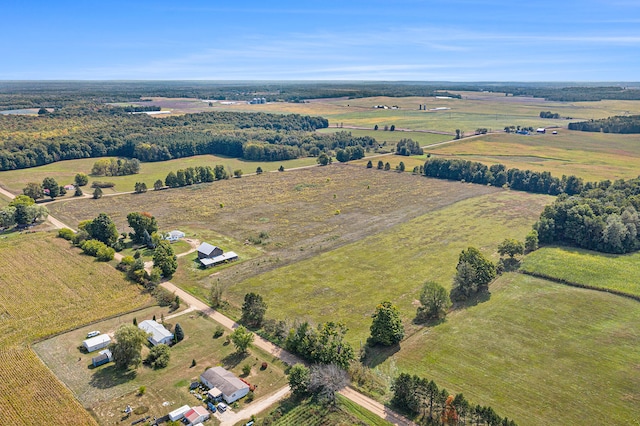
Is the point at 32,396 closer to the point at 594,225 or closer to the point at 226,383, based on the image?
the point at 226,383

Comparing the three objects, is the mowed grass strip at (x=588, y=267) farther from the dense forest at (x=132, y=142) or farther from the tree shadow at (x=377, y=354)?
the dense forest at (x=132, y=142)

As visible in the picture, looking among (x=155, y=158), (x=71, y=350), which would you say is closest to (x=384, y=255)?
(x=71, y=350)

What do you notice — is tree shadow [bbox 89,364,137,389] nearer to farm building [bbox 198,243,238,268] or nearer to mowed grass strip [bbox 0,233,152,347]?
mowed grass strip [bbox 0,233,152,347]

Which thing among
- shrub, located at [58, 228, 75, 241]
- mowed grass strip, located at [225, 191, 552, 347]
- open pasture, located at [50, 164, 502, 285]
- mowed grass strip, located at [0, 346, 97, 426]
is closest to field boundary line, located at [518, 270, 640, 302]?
mowed grass strip, located at [225, 191, 552, 347]

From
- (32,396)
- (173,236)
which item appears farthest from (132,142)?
(32,396)

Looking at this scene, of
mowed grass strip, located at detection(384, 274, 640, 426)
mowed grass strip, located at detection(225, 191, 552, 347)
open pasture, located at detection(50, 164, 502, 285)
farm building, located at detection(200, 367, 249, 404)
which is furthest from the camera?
open pasture, located at detection(50, 164, 502, 285)
